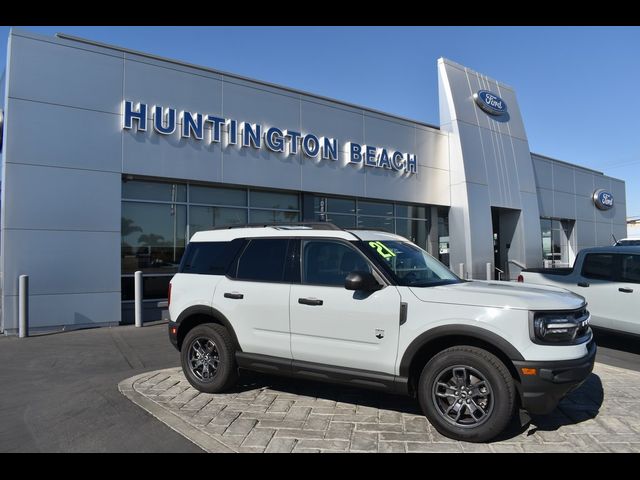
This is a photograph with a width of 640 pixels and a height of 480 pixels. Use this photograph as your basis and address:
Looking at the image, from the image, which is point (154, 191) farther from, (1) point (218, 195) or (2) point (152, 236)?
(1) point (218, 195)

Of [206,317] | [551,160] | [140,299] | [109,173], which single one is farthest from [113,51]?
[551,160]

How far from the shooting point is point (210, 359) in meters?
5.43

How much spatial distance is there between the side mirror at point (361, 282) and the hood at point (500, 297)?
34 cm

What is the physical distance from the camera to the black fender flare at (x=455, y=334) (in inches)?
149

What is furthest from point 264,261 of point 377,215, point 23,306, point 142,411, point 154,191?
point 377,215

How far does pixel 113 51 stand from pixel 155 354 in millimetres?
6916

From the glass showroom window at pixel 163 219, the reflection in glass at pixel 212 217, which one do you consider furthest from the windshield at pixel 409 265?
the reflection in glass at pixel 212 217

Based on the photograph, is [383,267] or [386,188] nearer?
[383,267]

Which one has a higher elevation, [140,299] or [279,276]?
[279,276]

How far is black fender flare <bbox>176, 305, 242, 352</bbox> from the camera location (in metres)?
5.22

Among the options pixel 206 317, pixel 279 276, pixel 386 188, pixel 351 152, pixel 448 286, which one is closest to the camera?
pixel 448 286

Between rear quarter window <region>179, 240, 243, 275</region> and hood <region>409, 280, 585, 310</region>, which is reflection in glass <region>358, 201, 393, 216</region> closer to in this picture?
rear quarter window <region>179, 240, 243, 275</region>

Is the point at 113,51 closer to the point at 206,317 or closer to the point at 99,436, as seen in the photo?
the point at 206,317

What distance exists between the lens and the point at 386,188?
15.4 meters
